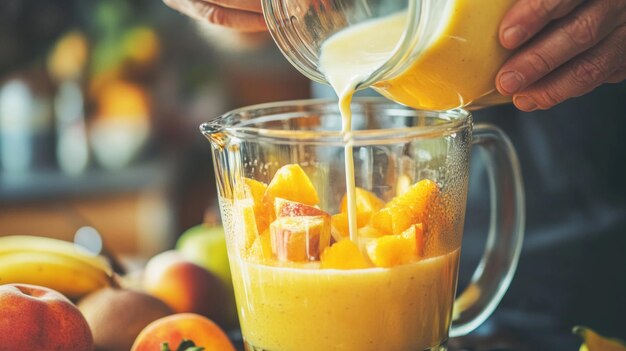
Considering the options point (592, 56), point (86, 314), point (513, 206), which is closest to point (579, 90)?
point (592, 56)

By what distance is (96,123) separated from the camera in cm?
267

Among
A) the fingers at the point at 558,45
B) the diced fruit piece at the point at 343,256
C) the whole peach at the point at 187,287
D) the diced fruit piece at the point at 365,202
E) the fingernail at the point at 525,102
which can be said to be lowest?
the whole peach at the point at 187,287

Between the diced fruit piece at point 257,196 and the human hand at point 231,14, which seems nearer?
the diced fruit piece at point 257,196

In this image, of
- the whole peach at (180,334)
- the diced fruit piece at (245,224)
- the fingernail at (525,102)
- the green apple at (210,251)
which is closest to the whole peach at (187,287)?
the green apple at (210,251)

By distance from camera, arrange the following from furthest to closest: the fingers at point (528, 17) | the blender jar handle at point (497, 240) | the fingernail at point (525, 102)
Answer: the blender jar handle at point (497, 240)
the fingernail at point (525, 102)
the fingers at point (528, 17)

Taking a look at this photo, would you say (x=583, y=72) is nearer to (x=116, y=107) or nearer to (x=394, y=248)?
(x=394, y=248)

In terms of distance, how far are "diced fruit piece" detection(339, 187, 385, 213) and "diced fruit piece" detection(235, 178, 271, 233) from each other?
0.28 feet

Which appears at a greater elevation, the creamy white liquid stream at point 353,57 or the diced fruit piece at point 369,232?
the creamy white liquid stream at point 353,57

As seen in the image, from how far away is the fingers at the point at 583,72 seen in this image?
0.75 meters

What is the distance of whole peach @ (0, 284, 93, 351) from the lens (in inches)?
28.9

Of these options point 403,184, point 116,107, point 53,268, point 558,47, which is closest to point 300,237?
point 403,184

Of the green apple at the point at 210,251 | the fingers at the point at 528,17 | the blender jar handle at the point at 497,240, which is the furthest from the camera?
the green apple at the point at 210,251

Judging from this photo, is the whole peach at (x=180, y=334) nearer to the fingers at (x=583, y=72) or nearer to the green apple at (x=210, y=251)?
the green apple at (x=210, y=251)

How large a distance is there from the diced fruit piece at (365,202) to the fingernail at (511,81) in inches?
6.8
